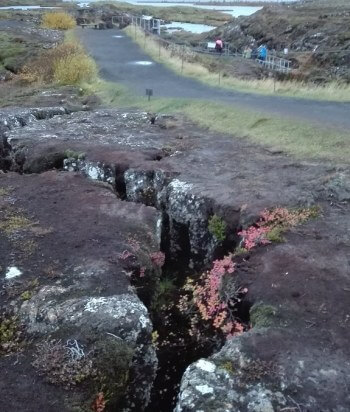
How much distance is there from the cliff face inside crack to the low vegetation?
42.2 feet

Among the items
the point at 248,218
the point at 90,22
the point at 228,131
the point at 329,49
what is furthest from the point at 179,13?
the point at 248,218

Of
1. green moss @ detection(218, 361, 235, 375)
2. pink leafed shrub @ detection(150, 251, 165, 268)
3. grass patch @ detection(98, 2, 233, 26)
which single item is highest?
green moss @ detection(218, 361, 235, 375)

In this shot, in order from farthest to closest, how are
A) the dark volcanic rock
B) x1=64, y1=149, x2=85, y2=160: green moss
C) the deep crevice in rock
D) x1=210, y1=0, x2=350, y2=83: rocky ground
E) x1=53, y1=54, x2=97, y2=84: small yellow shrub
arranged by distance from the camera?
x1=210, y1=0, x2=350, y2=83: rocky ground → x1=53, y1=54, x2=97, y2=84: small yellow shrub → x1=64, y1=149, x2=85, y2=160: green moss → the deep crevice in rock → the dark volcanic rock

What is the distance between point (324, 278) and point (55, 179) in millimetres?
8991

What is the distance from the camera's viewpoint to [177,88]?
30.5 meters

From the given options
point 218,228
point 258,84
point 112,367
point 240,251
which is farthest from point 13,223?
point 258,84

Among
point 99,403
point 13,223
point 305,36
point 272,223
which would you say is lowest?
point 99,403

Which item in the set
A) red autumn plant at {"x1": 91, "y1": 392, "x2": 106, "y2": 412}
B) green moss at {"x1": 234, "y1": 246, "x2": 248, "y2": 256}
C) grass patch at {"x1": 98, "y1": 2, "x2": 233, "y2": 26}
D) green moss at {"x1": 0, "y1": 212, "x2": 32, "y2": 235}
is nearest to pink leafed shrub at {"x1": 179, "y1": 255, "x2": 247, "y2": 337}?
green moss at {"x1": 234, "y1": 246, "x2": 248, "y2": 256}

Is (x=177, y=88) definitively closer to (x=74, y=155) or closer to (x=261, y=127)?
(x=261, y=127)

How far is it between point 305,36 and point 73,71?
109ft

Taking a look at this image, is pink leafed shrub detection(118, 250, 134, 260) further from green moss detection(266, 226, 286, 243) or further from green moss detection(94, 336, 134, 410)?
green moss detection(266, 226, 286, 243)

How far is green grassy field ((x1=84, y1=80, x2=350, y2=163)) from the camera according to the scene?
18.3 m

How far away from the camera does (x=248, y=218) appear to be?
1373cm

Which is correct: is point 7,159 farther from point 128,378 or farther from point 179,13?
point 179,13
